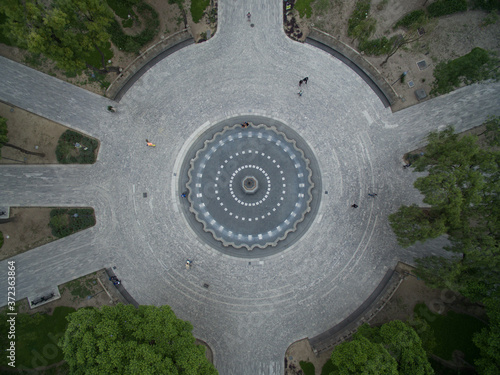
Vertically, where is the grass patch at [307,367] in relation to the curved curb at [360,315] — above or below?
below

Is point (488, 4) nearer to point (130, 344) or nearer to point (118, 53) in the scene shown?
point (118, 53)

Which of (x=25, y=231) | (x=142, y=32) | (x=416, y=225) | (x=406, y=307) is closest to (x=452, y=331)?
(x=406, y=307)

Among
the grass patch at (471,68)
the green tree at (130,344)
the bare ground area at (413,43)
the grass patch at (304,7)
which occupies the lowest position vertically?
the green tree at (130,344)

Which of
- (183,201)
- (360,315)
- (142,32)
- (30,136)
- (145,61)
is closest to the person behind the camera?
(360,315)

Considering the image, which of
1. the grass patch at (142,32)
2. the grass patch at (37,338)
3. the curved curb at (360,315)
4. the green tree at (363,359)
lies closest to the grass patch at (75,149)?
the grass patch at (142,32)

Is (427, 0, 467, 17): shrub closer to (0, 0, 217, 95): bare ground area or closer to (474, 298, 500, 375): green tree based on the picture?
(0, 0, 217, 95): bare ground area

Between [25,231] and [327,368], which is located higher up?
[25,231]

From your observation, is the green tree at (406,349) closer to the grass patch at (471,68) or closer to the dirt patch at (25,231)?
the grass patch at (471,68)
